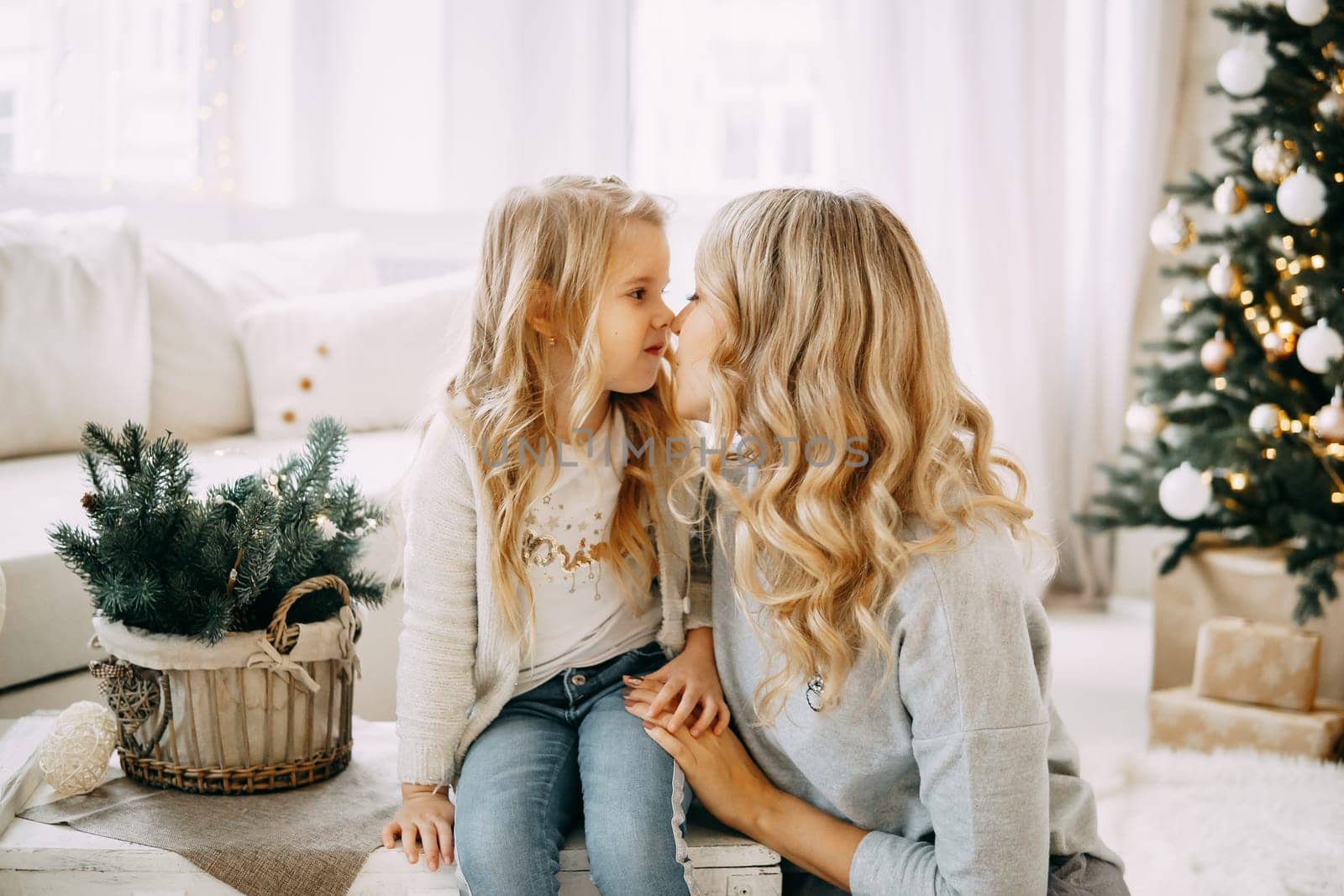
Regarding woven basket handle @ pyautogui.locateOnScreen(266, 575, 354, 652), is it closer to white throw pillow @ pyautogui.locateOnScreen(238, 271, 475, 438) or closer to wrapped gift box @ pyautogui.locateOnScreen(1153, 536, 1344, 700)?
white throw pillow @ pyautogui.locateOnScreen(238, 271, 475, 438)

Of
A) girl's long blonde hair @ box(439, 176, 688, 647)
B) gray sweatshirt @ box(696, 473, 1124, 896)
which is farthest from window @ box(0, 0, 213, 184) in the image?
gray sweatshirt @ box(696, 473, 1124, 896)

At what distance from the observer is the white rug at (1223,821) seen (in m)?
1.70

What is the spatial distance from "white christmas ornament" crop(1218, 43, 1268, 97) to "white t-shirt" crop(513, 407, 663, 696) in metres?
1.77

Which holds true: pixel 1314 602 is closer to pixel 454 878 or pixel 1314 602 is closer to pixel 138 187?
pixel 454 878

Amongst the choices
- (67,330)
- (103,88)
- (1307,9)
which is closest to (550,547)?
(67,330)

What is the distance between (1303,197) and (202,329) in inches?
88.1

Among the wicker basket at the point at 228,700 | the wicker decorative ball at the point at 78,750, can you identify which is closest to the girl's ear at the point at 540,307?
the wicker basket at the point at 228,700

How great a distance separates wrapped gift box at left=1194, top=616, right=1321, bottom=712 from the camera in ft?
7.14

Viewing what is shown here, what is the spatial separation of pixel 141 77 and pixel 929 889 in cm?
274

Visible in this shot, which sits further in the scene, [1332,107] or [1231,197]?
[1231,197]

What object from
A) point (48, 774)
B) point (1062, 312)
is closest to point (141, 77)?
point (48, 774)

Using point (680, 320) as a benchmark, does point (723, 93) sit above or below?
above

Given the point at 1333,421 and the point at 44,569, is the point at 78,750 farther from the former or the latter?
the point at 1333,421

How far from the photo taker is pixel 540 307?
1303mm
